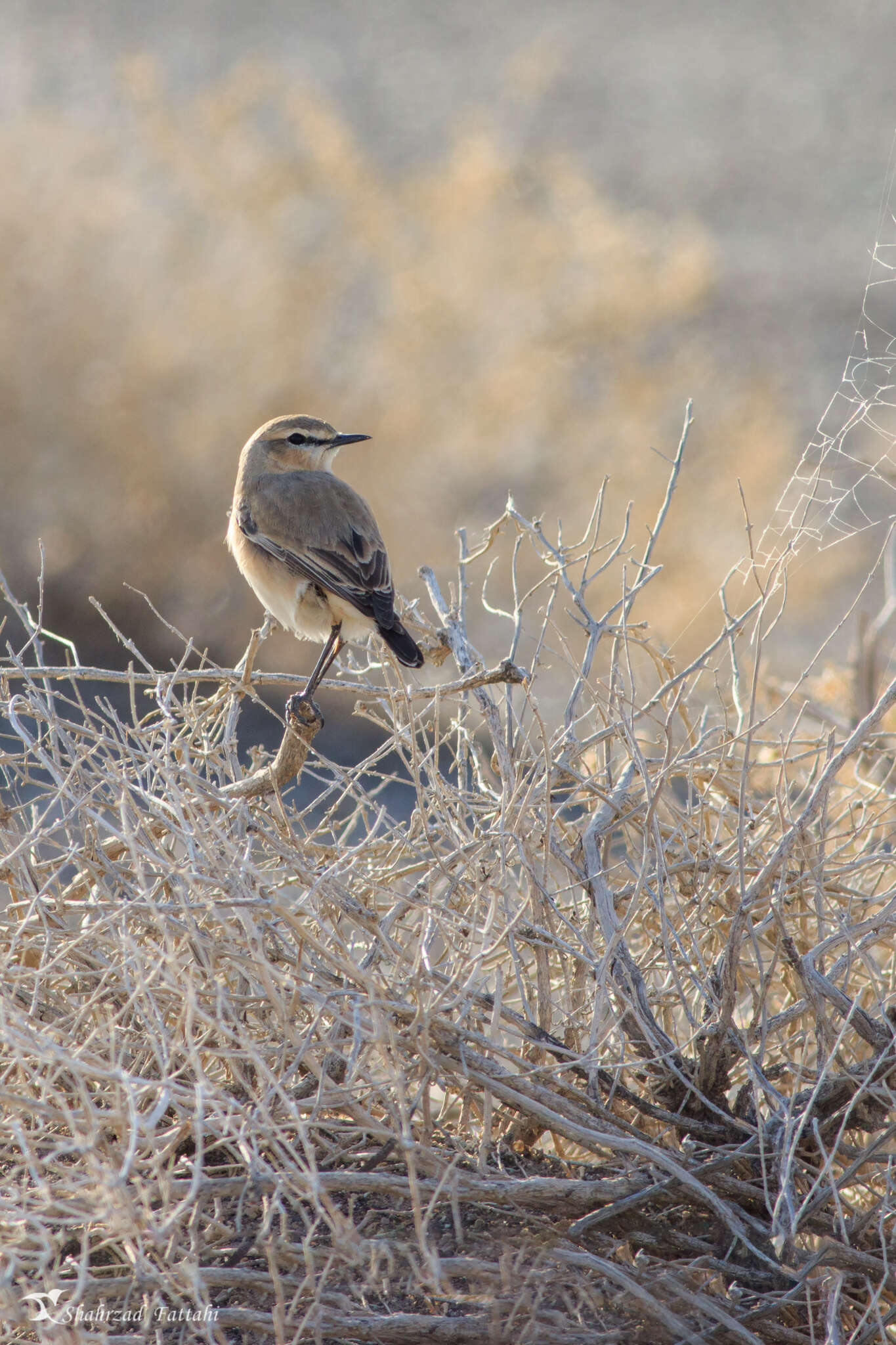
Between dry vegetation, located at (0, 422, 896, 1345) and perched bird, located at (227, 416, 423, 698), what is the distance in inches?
41.6

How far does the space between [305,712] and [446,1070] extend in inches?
67.1

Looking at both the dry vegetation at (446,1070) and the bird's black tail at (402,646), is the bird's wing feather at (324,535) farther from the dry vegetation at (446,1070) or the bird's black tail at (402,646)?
the dry vegetation at (446,1070)

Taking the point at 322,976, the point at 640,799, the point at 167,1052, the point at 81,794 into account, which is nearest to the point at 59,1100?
the point at 167,1052

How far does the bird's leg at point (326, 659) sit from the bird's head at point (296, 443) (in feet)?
2.94

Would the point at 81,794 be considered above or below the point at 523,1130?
above

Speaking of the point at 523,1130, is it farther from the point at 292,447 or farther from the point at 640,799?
the point at 292,447

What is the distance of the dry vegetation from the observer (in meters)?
1.75

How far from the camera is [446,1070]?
2010 millimetres

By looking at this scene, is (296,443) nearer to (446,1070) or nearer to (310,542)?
(310,542)

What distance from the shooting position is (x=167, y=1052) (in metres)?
1.70

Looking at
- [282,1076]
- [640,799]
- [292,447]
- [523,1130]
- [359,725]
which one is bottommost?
[359,725]

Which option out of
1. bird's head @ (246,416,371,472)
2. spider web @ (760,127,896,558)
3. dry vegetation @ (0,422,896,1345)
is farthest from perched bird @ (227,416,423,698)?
spider web @ (760,127,896,558)

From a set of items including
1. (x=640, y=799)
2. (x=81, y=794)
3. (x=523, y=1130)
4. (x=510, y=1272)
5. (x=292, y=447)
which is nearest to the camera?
(x=510, y=1272)

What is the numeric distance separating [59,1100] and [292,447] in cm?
336
